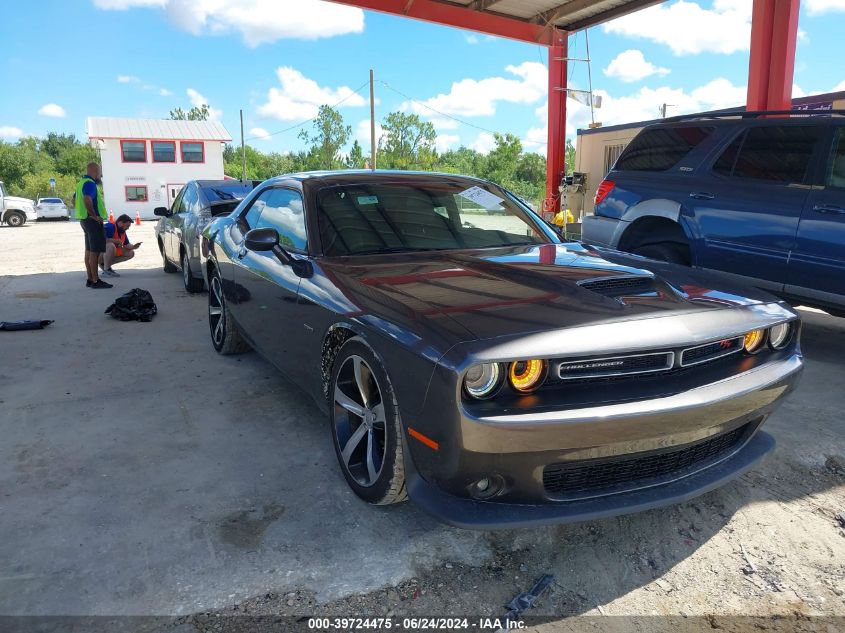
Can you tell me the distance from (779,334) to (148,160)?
43540 millimetres

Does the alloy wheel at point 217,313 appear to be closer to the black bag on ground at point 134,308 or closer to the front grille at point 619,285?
the black bag on ground at point 134,308

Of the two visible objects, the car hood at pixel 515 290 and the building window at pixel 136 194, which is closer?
the car hood at pixel 515 290

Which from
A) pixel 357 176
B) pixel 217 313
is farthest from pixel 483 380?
pixel 217 313

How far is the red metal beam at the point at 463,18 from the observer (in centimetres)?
1140

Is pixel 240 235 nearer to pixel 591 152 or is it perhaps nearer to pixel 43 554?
pixel 43 554

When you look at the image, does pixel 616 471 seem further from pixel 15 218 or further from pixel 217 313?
pixel 15 218

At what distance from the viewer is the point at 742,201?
506 cm

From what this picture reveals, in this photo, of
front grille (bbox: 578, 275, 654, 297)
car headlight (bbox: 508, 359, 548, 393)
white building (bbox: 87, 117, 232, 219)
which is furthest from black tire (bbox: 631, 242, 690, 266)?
white building (bbox: 87, 117, 232, 219)

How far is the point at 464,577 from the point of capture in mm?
2293

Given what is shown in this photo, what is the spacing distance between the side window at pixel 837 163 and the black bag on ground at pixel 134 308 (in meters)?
6.18

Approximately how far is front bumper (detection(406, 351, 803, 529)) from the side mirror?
1601 millimetres

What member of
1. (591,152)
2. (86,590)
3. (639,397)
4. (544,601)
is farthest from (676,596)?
(591,152)

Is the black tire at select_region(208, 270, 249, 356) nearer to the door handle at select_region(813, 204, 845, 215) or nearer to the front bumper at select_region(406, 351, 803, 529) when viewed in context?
the front bumper at select_region(406, 351, 803, 529)

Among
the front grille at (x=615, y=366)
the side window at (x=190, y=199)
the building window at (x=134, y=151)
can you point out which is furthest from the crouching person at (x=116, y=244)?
the building window at (x=134, y=151)
